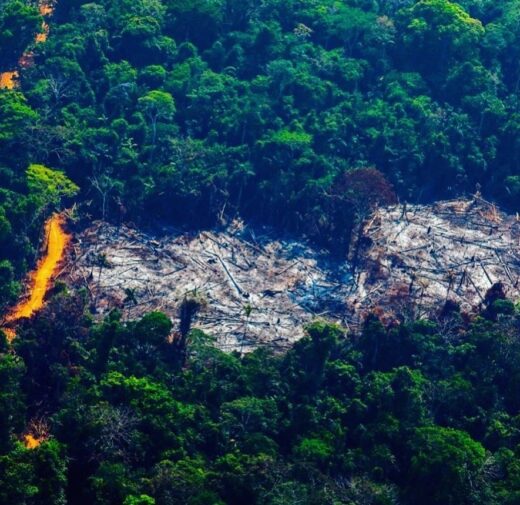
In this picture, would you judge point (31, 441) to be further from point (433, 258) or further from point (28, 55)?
point (28, 55)

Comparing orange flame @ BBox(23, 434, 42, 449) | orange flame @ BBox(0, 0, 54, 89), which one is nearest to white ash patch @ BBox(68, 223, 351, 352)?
orange flame @ BBox(23, 434, 42, 449)

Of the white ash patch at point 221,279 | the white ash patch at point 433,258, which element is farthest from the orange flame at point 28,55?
the white ash patch at point 433,258

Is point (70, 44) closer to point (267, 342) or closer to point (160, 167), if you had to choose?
point (160, 167)

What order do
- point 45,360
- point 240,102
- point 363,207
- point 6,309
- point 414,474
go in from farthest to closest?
point 240,102
point 363,207
point 6,309
point 45,360
point 414,474

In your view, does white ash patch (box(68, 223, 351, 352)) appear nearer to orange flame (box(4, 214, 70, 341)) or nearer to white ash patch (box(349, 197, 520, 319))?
orange flame (box(4, 214, 70, 341))

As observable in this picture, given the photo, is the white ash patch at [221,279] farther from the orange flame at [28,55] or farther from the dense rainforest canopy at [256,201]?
the orange flame at [28,55]

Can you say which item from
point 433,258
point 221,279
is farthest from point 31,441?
point 433,258

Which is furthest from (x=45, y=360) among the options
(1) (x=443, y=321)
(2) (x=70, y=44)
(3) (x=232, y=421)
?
(2) (x=70, y=44)
